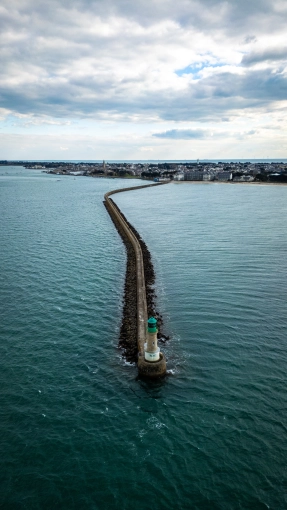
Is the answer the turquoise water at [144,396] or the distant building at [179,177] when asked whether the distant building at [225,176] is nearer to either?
the distant building at [179,177]

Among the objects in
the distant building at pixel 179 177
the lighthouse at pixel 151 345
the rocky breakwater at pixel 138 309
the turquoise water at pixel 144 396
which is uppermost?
the distant building at pixel 179 177

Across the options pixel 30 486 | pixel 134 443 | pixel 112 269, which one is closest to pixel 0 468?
pixel 30 486

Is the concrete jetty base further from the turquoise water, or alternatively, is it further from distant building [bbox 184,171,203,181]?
distant building [bbox 184,171,203,181]

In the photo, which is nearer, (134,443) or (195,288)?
(134,443)

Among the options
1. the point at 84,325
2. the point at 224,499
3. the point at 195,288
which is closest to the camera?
the point at 224,499

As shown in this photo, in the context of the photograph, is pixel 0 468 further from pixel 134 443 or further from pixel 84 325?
pixel 84 325

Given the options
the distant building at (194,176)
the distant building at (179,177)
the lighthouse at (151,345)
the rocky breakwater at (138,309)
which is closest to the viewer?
the lighthouse at (151,345)

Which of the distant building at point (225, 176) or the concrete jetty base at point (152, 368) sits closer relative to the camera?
the concrete jetty base at point (152, 368)

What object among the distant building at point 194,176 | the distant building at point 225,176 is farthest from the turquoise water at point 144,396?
the distant building at point 194,176
